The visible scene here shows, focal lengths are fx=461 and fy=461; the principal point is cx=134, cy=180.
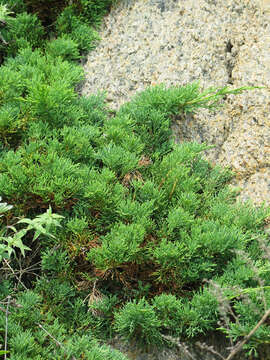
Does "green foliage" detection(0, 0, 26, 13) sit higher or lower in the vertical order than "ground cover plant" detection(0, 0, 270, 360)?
higher

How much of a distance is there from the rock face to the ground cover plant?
183 millimetres

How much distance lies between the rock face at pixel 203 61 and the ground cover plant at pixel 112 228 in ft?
0.60

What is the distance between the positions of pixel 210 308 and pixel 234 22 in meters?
2.22

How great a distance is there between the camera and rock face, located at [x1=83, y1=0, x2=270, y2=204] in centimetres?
303

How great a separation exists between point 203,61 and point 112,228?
1.52 meters

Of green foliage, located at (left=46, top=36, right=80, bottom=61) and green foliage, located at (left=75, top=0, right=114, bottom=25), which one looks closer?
green foliage, located at (left=46, top=36, right=80, bottom=61)

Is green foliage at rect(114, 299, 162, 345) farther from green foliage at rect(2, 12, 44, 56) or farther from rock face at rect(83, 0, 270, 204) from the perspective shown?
green foliage at rect(2, 12, 44, 56)

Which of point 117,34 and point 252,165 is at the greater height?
point 117,34

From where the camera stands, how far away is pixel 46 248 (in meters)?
2.46

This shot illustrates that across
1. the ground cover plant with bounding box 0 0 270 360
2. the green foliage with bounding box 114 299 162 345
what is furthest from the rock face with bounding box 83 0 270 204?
the green foliage with bounding box 114 299 162 345

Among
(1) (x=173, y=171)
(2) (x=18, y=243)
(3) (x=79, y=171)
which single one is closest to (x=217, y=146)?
(1) (x=173, y=171)

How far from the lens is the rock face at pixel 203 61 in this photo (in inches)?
119

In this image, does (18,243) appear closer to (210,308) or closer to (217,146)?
(210,308)

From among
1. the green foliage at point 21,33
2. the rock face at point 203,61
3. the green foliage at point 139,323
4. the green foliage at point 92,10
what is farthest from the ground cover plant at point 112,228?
the green foliage at point 92,10
